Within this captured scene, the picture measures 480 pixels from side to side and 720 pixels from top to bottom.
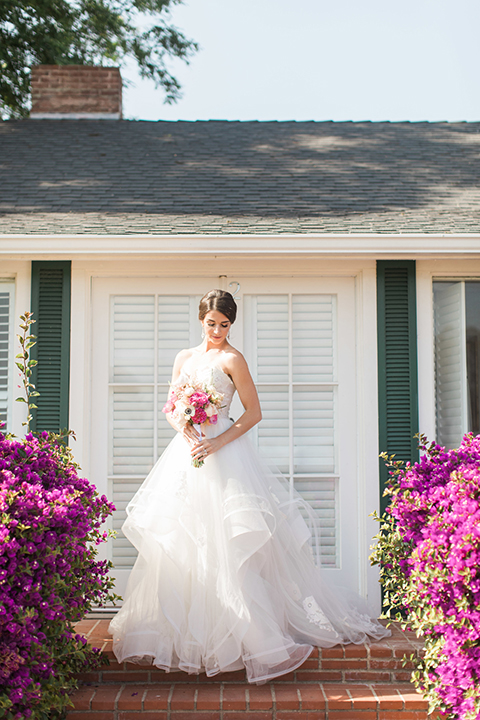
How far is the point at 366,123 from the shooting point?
7289mm

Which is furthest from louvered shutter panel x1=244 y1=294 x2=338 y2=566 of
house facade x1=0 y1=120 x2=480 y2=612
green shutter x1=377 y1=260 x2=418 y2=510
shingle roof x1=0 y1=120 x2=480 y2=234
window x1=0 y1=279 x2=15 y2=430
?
window x1=0 y1=279 x2=15 y2=430

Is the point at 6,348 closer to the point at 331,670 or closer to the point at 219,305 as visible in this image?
the point at 219,305

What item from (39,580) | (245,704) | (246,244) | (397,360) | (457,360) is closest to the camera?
(39,580)

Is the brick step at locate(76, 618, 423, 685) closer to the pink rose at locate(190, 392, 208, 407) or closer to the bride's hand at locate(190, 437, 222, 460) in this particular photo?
the bride's hand at locate(190, 437, 222, 460)

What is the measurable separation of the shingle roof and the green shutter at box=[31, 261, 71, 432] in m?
0.36

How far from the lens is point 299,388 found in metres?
4.56

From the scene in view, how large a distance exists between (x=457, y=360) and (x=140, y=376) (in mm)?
2399

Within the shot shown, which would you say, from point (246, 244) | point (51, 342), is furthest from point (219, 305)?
point (51, 342)

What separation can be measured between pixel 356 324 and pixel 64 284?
221 centimetres

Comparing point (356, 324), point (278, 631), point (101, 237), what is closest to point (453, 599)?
point (278, 631)

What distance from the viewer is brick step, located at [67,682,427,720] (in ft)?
10.4

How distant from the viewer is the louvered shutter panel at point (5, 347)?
4.55 m

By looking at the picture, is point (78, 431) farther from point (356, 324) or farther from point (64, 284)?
point (356, 324)

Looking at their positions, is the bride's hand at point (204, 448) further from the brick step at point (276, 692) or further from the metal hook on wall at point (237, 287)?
the metal hook on wall at point (237, 287)
